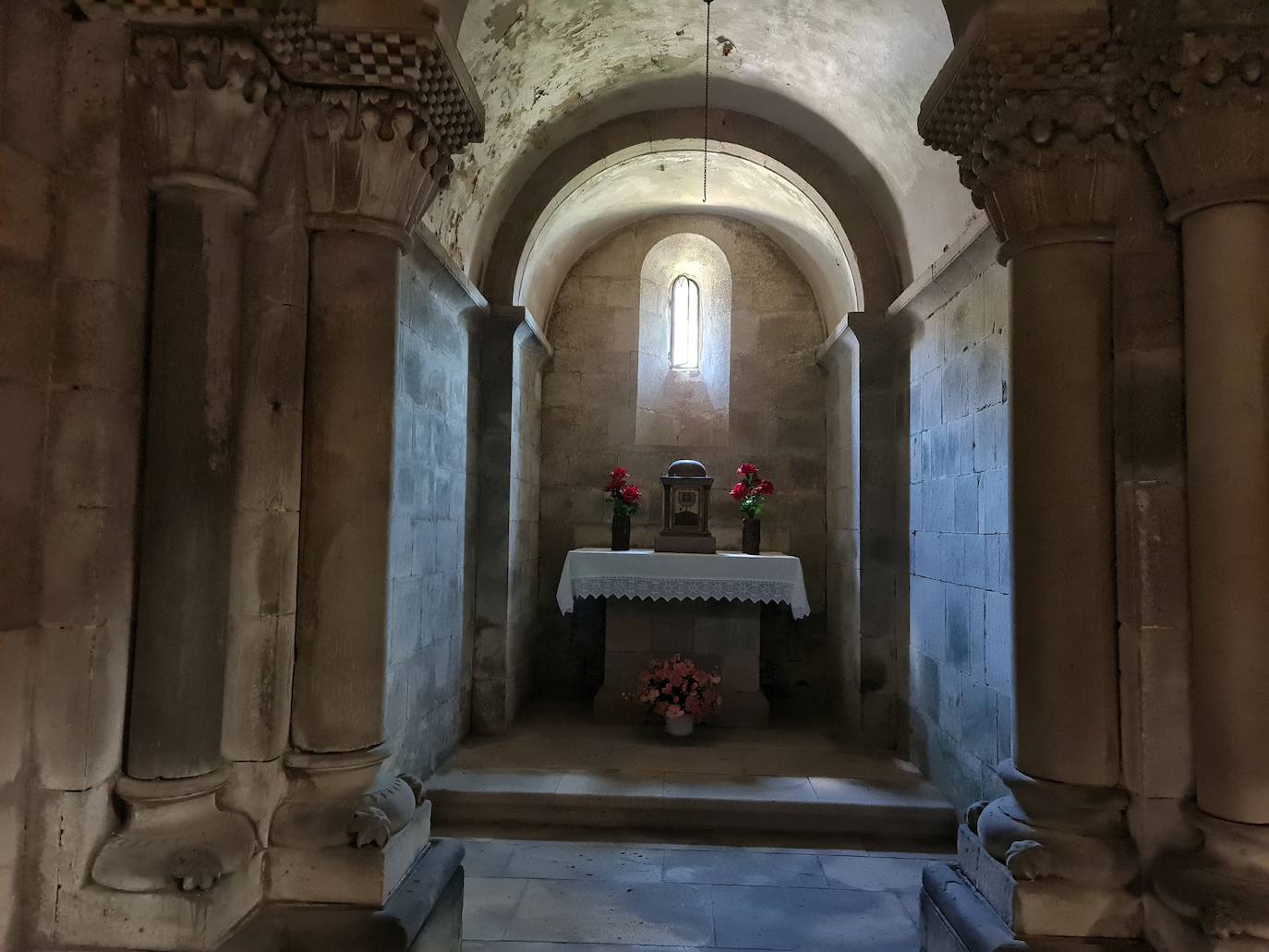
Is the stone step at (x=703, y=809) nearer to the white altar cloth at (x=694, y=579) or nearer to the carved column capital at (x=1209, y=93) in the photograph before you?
the white altar cloth at (x=694, y=579)

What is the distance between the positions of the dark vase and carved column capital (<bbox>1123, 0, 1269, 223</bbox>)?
4762mm

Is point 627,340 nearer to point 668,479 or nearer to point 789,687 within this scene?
point 668,479

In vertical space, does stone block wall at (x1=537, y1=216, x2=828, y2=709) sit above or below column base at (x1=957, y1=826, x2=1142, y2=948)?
above

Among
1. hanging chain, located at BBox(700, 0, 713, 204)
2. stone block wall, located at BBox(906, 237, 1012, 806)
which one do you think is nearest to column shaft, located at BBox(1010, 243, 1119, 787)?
stone block wall, located at BBox(906, 237, 1012, 806)

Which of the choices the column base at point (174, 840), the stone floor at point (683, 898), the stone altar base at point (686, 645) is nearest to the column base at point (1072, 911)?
the stone floor at point (683, 898)

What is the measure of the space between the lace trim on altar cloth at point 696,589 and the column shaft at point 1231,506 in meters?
3.43

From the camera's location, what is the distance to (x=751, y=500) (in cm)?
686

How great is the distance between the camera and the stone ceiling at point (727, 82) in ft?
14.1

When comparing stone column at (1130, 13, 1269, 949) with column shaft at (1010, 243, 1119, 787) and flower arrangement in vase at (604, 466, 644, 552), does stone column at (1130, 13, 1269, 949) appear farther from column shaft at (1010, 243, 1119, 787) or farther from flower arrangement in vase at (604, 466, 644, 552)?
flower arrangement in vase at (604, 466, 644, 552)

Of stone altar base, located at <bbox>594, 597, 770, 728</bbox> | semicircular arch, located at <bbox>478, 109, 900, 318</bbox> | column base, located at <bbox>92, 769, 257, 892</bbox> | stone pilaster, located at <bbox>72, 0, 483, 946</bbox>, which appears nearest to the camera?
column base, located at <bbox>92, 769, 257, 892</bbox>

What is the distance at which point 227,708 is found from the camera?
2.65 meters

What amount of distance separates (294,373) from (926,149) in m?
3.56

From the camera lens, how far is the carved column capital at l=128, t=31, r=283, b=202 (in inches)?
101

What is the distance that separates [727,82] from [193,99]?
3.89 meters
